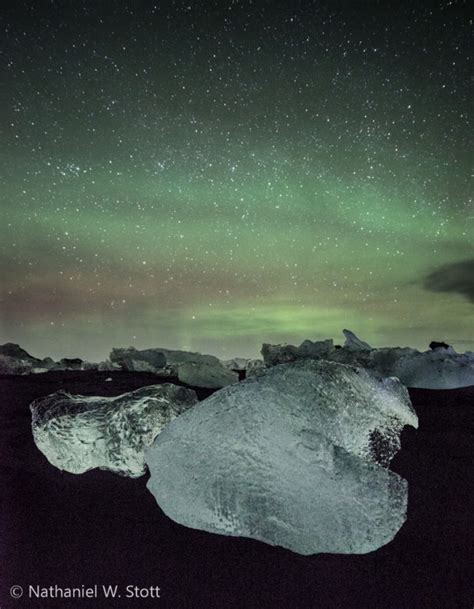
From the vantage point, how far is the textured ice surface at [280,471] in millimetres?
1890

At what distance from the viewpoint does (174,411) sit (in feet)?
9.06

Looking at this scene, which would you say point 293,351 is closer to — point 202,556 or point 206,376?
point 206,376

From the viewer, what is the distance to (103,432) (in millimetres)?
2619

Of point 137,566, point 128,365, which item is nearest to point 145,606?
point 137,566

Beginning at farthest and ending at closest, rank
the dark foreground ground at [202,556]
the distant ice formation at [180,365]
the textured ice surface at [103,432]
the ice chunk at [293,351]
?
the ice chunk at [293,351] → the distant ice formation at [180,365] → the textured ice surface at [103,432] → the dark foreground ground at [202,556]

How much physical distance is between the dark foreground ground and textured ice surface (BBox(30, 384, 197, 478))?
92 mm

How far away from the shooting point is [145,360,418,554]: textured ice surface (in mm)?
1890
